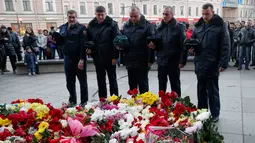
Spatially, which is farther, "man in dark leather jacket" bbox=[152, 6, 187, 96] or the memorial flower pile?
"man in dark leather jacket" bbox=[152, 6, 187, 96]

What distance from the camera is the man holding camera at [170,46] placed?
4.26m

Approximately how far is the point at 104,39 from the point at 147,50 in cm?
81

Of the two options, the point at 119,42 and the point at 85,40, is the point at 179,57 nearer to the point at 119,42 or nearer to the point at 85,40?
the point at 119,42

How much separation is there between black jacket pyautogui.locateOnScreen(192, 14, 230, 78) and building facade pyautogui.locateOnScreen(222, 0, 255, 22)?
51622 mm

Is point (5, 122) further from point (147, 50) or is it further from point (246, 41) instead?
point (246, 41)

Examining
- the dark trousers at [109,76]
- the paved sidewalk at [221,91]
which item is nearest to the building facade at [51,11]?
the paved sidewalk at [221,91]

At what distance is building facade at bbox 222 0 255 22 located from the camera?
52.6 meters

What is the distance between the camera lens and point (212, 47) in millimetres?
3785

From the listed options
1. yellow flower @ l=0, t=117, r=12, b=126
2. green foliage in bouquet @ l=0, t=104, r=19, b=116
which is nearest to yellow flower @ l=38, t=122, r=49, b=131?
yellow flower @ l=0, t=117, r=12, b=126

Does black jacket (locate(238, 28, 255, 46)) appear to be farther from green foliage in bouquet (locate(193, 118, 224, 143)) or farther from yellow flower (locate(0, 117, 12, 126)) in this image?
yellow flower (locate(0, 117, 12, 126))

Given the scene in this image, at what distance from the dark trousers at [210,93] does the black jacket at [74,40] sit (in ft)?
7.27

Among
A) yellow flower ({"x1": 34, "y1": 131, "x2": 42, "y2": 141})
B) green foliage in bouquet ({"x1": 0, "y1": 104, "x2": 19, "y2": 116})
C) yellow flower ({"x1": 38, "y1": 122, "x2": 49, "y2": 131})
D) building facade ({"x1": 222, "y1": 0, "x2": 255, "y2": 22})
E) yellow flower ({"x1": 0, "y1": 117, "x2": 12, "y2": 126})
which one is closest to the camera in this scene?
yellow flower ({"x1": 34, "y1": 131, "x2": 42, "y2": 141})

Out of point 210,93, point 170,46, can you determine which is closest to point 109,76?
point 170,46

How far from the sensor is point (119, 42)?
167 inches
